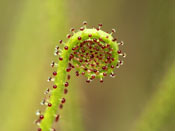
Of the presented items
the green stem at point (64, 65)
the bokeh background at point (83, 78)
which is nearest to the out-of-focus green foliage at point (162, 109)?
the bokeh background at point (83, 78)

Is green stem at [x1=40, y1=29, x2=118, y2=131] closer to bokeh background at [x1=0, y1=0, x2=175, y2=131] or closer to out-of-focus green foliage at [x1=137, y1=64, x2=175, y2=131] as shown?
out-of-focus green foliage at [x1=137, y1=64, x2=175, y2=131]

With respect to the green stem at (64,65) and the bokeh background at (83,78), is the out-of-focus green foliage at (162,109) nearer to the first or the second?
the bokeh background at (83,78)

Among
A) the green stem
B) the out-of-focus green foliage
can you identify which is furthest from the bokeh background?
the green stem

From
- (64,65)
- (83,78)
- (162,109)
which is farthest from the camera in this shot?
(83,78)

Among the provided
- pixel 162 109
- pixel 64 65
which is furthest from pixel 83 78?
pixel 64 65

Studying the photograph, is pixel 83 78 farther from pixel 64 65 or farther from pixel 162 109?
pixel 64 65

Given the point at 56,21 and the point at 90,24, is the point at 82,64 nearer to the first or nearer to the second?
the point at 56,21

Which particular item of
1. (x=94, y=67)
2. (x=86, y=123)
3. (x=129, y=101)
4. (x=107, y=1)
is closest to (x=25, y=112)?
(x=86, y=123)

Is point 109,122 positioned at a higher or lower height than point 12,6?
lower
